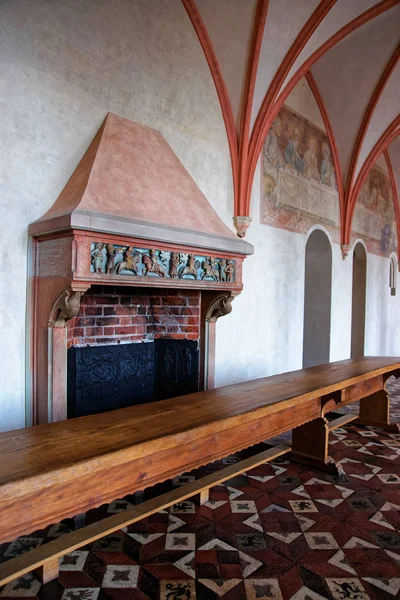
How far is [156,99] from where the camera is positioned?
14.9ft

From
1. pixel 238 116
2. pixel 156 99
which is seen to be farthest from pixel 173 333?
pixel 238 116

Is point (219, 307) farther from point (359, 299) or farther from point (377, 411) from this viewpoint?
point (359, 299)

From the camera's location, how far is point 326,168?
24.7 feet

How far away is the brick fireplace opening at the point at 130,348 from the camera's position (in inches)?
162

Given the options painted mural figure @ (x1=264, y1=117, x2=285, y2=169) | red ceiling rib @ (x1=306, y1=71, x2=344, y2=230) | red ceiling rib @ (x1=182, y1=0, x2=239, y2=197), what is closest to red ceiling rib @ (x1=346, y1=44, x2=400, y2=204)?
red ceiling rib @ (x1=306, y1=71, x2=344, y2=230)

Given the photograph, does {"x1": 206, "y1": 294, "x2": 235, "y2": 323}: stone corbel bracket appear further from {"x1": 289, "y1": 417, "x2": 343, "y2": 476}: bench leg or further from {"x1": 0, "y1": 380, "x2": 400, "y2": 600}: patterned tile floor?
{"x1": 0, "y1": 380, "x2": 400, "y2": 600}: patterned tile floor

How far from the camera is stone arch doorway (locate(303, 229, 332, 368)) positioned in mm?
7855

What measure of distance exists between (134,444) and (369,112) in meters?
7.09

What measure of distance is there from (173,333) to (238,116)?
113 inches

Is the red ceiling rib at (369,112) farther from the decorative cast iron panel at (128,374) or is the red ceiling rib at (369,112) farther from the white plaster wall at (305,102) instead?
the decorative cast iron panel at (128,374)

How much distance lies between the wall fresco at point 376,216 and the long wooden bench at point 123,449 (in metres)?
6.01

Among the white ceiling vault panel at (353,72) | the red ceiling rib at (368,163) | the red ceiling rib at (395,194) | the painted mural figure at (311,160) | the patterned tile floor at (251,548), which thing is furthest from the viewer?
the red ceiling rib at (395,194)

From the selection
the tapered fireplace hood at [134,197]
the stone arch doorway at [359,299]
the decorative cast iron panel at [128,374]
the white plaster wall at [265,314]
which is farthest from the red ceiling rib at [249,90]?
the stone arch doorway at [359,299]

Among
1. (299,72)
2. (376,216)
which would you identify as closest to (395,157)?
(376,216)
